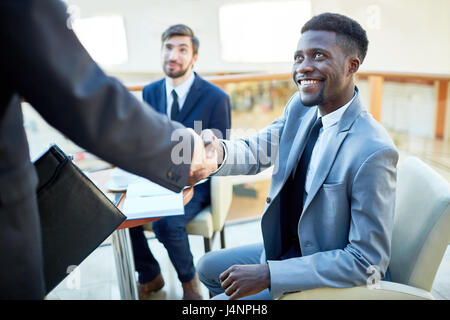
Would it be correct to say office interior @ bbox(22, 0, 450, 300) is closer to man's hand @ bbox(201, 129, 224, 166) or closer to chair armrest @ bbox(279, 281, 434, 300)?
man's hand @ bbox(201, 129, 224, 166)

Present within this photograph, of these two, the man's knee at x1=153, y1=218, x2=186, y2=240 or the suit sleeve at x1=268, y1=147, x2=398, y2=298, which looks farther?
the man's knee at x1=153, y1=218, x2=186, y2=240

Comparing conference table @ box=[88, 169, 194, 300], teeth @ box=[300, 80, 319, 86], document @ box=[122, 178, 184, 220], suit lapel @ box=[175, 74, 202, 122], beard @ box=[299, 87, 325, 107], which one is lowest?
conference table @ box=[88, 169, 194, 300]

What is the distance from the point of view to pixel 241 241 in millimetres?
2777

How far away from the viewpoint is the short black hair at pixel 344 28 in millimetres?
1257

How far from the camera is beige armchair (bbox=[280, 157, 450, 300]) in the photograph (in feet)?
3.69

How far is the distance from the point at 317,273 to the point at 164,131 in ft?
2.09

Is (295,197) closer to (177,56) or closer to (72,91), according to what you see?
(72,91)

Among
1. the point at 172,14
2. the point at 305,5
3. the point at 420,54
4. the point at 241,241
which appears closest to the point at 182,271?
the point at 241,241

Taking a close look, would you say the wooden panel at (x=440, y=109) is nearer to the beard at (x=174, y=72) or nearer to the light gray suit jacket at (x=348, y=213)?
the beard at (x=174, y=72)

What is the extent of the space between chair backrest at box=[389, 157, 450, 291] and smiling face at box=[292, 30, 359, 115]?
41 centimetres

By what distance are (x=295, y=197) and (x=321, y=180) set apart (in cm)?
22

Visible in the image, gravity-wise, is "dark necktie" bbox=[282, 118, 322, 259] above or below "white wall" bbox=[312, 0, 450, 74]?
below

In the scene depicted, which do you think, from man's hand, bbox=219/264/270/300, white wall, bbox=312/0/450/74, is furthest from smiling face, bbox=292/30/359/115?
white wall, bbox=312/0/450/74
